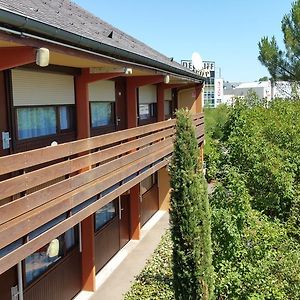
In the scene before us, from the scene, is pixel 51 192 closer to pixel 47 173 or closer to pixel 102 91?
pixel 47 173

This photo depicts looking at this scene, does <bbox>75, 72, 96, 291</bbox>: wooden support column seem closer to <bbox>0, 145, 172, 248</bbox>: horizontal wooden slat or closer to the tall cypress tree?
<bbox>0, 145, 172, 248</bbox>: horizontal wooden slat

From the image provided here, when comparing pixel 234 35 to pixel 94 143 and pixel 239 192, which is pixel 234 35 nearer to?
pixel 239 192

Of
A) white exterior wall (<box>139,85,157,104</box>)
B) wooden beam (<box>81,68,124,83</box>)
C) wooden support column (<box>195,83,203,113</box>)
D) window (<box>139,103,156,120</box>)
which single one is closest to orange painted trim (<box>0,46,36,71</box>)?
wooden beam (<box>81,68,124,83</box>)

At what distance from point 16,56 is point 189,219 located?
13.1ft

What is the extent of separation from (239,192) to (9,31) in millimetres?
6188

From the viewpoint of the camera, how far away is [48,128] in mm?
8820

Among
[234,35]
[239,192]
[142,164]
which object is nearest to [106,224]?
A: [142,164]

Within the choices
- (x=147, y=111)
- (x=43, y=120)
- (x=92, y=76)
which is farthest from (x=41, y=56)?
(x=147, y=111)

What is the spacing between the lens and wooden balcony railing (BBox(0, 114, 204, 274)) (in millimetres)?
4969

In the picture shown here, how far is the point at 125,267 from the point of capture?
12281mm

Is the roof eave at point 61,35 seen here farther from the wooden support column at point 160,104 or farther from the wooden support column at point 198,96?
the wooden support column at point 198,96

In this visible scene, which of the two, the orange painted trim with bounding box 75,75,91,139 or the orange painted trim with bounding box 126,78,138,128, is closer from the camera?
the orange painted trim with bounding box 75,75,91,139

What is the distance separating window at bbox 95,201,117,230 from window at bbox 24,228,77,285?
177cm

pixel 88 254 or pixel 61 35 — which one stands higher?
pixel 61 35
